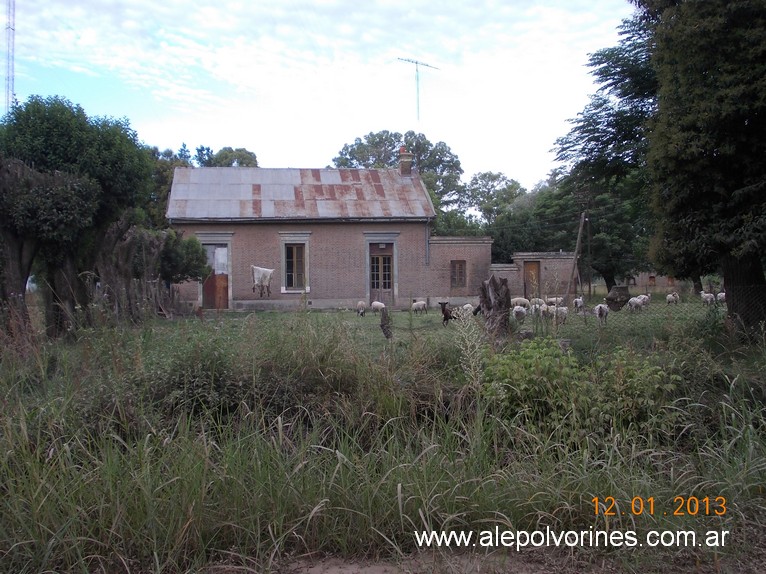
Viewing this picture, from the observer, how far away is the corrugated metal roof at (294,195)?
27.5 meters

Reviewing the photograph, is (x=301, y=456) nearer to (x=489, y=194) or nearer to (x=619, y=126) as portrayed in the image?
(x=619, y=126)

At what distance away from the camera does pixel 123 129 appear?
1340cm

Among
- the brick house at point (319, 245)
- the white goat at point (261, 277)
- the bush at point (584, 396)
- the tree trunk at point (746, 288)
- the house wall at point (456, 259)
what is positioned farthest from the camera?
the house wall at point (456, 259)

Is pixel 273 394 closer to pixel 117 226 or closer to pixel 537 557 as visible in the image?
pixel 537 557

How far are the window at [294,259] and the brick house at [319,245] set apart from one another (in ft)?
0.14

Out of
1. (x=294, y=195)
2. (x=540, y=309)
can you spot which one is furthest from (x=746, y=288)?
(x=294, y=195)

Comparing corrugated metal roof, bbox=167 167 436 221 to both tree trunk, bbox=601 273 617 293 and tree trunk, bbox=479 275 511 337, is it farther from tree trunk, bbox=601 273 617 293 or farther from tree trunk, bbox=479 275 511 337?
tree trunk, bbox=479 275 511 337

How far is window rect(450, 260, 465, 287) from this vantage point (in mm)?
28672

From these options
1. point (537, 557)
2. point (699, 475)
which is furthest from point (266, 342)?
point (699, 475)

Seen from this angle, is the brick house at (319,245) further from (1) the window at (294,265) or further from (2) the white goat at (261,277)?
(2) the white goat at (261,277)

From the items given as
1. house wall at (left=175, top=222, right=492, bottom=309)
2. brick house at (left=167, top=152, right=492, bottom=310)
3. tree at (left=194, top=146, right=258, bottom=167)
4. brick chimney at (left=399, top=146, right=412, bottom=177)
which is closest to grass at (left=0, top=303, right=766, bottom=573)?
brick house at (left=167, top=152, right=492, bottom=310)

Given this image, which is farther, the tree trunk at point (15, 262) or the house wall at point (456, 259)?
the house wall at point (456, 259)

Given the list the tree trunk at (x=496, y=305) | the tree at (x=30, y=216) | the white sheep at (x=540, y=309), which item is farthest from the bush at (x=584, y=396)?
the tree at (x=30, y=216)

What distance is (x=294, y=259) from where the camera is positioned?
28047 millimetres
